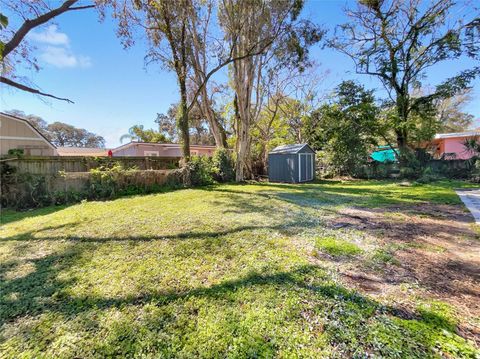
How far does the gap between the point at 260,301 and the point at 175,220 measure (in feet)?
10.1

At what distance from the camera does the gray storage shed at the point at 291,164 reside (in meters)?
12.4

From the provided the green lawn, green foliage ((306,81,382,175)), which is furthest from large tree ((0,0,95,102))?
green foliage ((306,81,382,175))

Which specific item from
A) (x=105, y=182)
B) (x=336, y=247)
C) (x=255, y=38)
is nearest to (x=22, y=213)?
(x=105, y=182)

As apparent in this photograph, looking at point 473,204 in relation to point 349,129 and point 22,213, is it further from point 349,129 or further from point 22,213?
point 22,213

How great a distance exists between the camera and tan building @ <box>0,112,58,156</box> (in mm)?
12927

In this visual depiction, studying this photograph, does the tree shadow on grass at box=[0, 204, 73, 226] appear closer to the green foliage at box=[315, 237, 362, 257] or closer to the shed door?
the green foliage at box=[315, 237, 362, 257]

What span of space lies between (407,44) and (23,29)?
55.7 feet

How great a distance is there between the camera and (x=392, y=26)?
12672mm

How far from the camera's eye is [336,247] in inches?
129

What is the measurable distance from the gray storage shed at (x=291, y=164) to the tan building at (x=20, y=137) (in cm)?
1385

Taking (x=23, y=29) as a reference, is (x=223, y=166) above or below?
below

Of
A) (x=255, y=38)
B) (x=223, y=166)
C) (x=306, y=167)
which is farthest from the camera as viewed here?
(x=306, y=167)

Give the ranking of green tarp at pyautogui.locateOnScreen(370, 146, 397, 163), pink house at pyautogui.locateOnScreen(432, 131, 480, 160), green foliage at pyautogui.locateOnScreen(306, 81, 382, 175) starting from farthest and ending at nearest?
pink house at pyautogui.locateOnScreen(432, 131, 480, 160) → green tarp at pyautogui.locateOnScreen(370, 146, 397, 163) → green foliage at pyautogui.locateOnScreen(306, 81, 382, 175)

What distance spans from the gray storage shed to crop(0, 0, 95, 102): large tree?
32.9 ft
